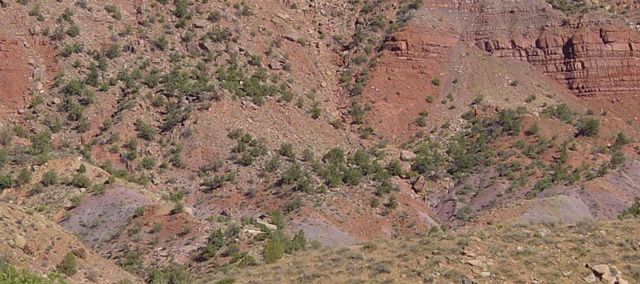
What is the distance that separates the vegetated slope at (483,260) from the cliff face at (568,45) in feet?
136

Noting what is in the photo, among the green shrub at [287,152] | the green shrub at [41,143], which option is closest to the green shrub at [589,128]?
the green shrub at [287,152]

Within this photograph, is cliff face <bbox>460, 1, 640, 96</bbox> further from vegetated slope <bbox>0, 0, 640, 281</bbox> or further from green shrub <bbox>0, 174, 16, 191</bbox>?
green shrub <bbox>0, 174, 16, 191</bbox>

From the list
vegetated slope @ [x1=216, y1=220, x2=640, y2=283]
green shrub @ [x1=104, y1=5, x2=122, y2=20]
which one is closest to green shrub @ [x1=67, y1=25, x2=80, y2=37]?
green shrub @ [x1=104, y1=5, x2=122, y2=20]

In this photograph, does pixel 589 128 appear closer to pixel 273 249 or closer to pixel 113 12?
pixel 113 12

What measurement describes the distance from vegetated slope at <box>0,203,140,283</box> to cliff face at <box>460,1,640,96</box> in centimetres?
4251

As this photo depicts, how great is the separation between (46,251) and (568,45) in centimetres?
4650

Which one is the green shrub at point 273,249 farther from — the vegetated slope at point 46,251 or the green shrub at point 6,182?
the green shrub at point 6,182

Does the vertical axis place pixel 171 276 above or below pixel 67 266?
below

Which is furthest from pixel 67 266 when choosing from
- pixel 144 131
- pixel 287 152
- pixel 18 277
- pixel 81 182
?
pixel 287 152

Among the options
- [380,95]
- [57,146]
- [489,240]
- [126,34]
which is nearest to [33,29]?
[126,34]

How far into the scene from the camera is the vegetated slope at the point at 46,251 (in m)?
28.1

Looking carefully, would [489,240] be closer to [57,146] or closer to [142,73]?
[57,146]

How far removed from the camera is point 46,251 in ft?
95.5

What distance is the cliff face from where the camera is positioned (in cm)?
6612
